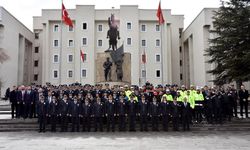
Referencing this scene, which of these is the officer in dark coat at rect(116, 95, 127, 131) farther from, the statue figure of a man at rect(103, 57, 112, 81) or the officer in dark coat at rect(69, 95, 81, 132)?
the statue figure of a man at rect(103, 57, 112, 81)

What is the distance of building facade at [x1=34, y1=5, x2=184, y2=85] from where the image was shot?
5394 centimetres

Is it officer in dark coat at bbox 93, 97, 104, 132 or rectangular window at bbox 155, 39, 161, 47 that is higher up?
rectangular window at bbox 155, 39, 161, 47

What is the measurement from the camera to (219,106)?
49.1 ft

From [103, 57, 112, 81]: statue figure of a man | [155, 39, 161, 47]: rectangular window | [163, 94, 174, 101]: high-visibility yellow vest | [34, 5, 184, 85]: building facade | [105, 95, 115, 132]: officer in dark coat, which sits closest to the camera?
[105, 95, 115, 132]: officer in dark coat

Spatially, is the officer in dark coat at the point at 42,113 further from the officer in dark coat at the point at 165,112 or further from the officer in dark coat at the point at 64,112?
the officer in dark coat at the point at 165,112

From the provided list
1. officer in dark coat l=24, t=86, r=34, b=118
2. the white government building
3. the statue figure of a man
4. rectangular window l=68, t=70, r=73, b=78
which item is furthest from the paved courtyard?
rectangular window l=68, t=70, r=73, b=78

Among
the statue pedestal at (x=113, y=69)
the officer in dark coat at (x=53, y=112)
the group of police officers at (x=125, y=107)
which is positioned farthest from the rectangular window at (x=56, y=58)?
the officer in dark coat at (x=53, y=112)

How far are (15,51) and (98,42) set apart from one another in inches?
577

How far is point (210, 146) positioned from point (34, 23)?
2303 inches

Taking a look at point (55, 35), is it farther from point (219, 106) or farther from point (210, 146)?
point (210, 146)

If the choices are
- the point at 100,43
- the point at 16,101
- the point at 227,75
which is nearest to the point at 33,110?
the point at 16,101

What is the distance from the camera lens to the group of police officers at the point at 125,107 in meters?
14.1

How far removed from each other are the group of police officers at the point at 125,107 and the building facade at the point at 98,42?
3715 centimetres

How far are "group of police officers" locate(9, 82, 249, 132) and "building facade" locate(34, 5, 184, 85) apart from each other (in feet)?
122
